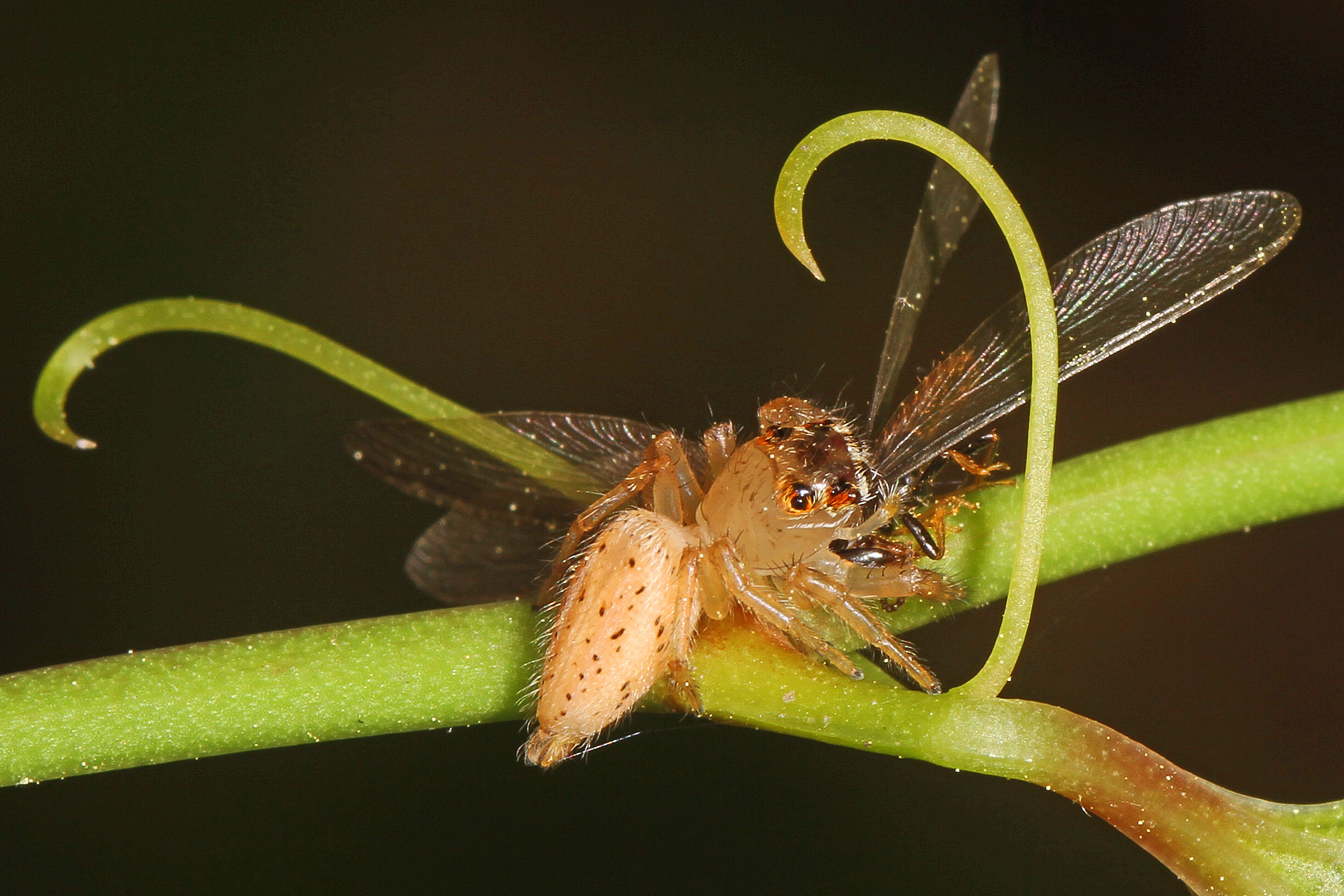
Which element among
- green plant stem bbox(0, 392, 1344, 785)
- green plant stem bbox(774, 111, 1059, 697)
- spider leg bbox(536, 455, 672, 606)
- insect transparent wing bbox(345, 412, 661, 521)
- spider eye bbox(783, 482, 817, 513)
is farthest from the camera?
insect transparent wing bbox(345, 412, 661, 521)

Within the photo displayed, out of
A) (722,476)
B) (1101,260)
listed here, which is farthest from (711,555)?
(1101,260)

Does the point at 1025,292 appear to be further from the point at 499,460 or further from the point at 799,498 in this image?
the point at 499,460

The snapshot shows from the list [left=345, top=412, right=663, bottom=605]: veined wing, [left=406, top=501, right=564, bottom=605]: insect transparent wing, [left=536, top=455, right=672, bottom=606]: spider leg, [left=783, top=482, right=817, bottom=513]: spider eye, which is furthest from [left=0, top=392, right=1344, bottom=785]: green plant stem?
[left=406, top=501, right=564, bottom=605]: insect transparent wing

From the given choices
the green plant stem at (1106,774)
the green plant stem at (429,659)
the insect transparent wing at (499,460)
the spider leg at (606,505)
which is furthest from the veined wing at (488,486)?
the green plant stem at (1106,774)

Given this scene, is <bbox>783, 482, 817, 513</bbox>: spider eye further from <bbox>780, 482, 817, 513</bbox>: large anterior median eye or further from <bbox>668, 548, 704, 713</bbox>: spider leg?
<bbox>668, 548, 704, 713</bbox>: spider leg

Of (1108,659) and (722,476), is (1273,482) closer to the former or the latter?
(1108,659)
